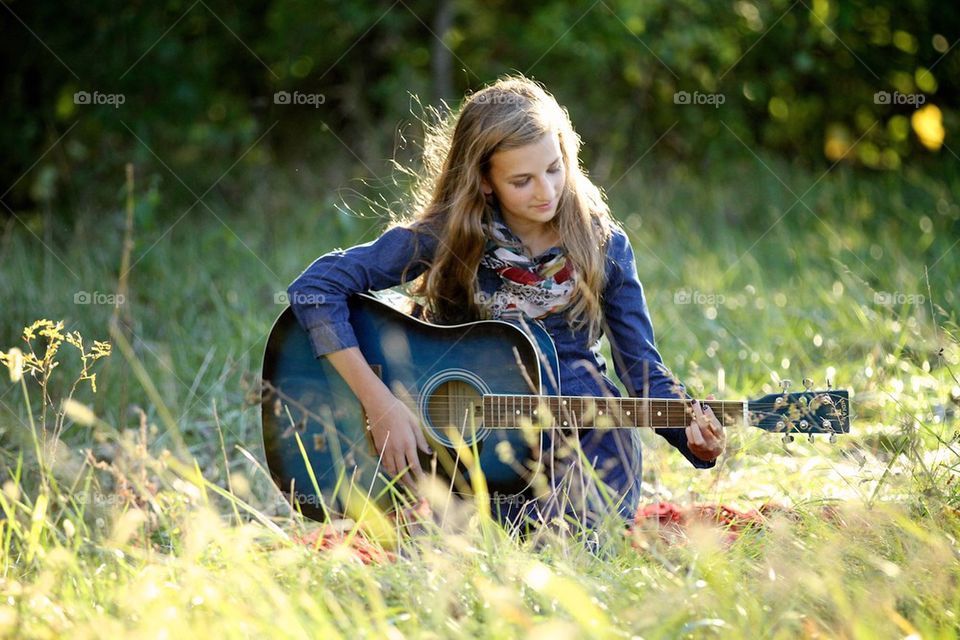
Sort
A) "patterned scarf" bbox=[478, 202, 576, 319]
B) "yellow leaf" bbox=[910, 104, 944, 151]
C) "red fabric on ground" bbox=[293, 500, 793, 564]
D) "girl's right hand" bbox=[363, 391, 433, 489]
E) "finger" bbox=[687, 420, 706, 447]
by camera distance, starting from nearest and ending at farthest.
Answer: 1. "red fabric on ground" bbox=[293, 500, 793, 564]
2. "finger" bbox=[687, 420, 706, 447]
3. "girl's right hand" bbox=[363, 391, 433, 489]
4. "patterned scarf" bbox=[478, 202, 576, 319]
5. "yellow leaf" bbox=[910, 104, 944, 151]

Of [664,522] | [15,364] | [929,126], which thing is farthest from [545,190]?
[929,126]

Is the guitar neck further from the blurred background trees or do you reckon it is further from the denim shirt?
the blurred background trees

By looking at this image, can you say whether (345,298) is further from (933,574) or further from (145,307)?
(145,307)

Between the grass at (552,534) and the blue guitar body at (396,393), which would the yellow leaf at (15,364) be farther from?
the blue guitar body at (396,393)

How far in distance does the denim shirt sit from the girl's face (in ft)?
0.43

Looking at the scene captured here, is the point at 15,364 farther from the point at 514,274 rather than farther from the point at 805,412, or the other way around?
the point at 805,412

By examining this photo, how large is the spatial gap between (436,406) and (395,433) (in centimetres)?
13

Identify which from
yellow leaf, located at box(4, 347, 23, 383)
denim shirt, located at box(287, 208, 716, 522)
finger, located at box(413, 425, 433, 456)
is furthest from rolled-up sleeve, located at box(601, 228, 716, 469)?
yellow leaf, located at box(4, 347, 23, 383)

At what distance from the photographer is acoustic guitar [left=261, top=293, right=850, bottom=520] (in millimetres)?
2510

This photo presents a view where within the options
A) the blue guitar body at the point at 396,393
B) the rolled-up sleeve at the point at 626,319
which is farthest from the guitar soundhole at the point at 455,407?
the rolled-up sleeve at the point at 626,319

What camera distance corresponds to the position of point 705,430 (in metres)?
2.46

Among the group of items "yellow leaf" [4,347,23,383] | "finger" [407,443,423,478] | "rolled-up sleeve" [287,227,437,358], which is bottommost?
"finger" [407,443,423,478]

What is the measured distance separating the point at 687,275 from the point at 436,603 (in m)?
3.44

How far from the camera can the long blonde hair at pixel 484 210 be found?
262 centimetres
